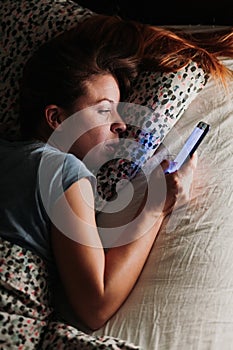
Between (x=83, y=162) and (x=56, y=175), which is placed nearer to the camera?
(x=56, y=175)

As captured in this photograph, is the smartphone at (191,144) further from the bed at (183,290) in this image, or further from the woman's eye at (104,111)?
the woman's eye at (104,111)

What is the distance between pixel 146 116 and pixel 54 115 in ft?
0.71

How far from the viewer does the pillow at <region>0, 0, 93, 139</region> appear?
1642 mm

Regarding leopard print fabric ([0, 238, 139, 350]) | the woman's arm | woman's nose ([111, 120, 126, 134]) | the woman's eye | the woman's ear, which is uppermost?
the woman's eye

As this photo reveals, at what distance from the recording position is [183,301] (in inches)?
47.3

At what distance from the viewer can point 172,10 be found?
198 cm

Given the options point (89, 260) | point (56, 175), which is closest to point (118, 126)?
point (56, 175)

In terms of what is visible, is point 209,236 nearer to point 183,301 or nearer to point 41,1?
point 183,301

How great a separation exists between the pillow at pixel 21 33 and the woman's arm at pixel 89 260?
428 mm

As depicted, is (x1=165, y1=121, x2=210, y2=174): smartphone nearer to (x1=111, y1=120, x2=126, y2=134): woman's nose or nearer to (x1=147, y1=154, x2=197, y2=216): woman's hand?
(x1=147, y1=154, x2=197, y2=216): woman's hand

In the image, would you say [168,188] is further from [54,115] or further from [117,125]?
[54,115]

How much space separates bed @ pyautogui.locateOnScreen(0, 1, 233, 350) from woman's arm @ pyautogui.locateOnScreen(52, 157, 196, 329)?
1.0 inches

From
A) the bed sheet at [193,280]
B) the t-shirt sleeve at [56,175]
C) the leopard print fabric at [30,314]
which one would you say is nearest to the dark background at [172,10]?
the bed sheet at [193,280]

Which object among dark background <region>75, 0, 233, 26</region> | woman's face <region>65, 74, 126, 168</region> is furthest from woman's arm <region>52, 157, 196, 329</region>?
dark background <region>75, 0, 233, 26</region>
